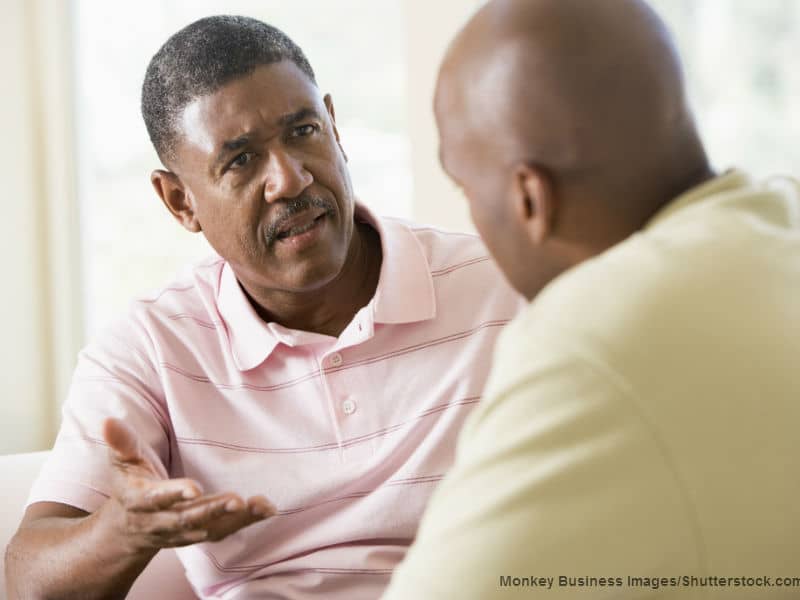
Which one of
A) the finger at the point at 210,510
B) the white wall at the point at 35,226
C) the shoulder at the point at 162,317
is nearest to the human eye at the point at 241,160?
the shoulder at the point at 162,317

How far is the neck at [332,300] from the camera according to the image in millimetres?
1707

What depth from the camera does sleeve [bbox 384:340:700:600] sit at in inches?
31.4

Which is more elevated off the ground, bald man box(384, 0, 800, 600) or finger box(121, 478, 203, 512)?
bald man box(384, 0, 800, 600)

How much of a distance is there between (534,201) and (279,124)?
0.78 metres

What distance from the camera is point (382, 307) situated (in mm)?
1633

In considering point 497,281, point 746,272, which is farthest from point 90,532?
point 746,272

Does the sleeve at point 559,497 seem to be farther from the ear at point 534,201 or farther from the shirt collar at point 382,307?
the shirt collar at point 382,307

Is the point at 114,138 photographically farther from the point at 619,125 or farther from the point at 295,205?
the point at 619,125

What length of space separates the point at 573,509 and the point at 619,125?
0.33 m

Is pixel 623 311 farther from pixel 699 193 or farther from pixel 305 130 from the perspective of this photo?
pixel 305 130

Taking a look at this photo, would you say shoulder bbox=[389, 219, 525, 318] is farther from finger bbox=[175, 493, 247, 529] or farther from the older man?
finger bbox=[175, 493, 247, 529]

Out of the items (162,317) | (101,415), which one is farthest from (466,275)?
(101,415)

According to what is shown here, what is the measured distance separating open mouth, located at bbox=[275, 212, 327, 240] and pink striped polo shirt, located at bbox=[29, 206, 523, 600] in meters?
0.14

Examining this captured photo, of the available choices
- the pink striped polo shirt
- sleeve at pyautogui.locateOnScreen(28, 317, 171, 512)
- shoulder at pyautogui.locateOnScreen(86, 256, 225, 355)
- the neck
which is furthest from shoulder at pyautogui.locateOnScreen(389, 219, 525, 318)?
sleeve at pyautogui.locateOnScreen(28, 317, 171, 512)
